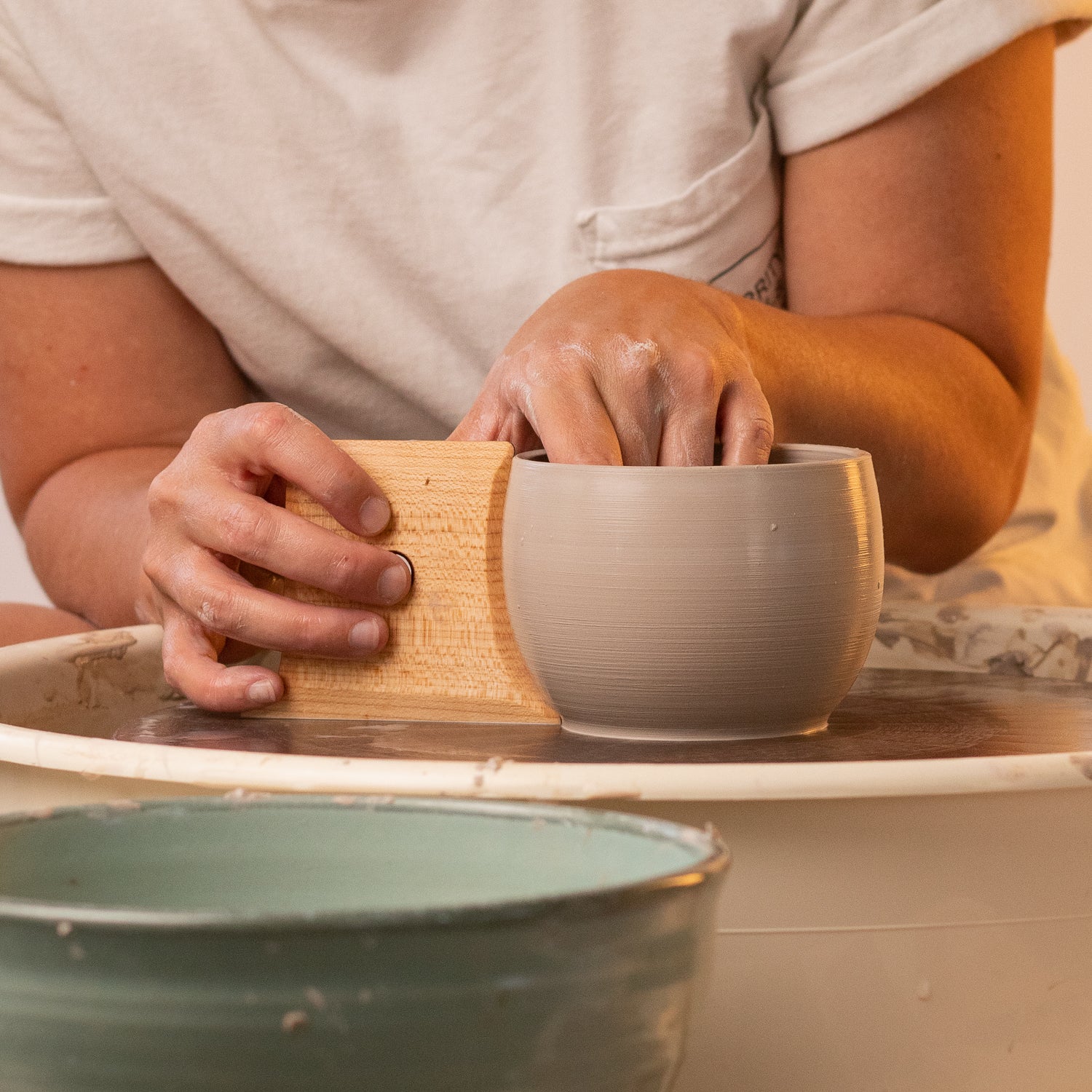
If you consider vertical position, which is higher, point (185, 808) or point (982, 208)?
point (982, 208)

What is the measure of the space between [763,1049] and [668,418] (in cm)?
28

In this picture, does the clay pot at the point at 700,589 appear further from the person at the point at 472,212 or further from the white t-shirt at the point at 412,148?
the white t-shirt at the point at 412,148

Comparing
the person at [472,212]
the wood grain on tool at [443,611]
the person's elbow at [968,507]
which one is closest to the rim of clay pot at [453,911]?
the wood grain on tool at [443,611]

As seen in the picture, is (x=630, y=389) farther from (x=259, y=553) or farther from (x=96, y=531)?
(x=96, y=531)

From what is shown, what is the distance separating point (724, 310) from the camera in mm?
674

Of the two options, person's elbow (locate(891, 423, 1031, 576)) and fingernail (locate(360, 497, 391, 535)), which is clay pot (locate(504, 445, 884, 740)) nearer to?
fingernail (locate(360, 497, 391, 535))

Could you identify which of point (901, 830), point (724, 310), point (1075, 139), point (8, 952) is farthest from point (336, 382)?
point (1075, 139)

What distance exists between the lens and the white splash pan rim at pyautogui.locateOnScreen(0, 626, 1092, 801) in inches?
14.2

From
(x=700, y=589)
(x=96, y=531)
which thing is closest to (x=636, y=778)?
(x=700, y=589)

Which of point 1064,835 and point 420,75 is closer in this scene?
point 1064,835

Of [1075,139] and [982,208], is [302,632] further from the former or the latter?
[1075,139]

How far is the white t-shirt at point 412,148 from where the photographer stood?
3.17ft

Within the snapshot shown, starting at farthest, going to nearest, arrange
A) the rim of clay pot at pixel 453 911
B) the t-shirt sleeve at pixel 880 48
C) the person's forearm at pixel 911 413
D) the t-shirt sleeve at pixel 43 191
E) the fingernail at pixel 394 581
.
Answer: the t-shirt sleeve at pixel 43 191
the t-shirt sleeve at pixel 880 48
the person's forearm at pixel 911 413
the fingernail at pixel 394 581
the rim of clay pot at pixel 453 911

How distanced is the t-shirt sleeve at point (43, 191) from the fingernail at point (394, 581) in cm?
63
